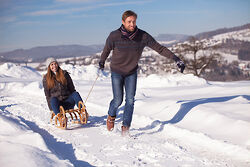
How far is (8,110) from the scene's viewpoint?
24.4 ft

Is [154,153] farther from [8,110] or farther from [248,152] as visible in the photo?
[8,110]

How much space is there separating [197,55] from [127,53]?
2446 cm

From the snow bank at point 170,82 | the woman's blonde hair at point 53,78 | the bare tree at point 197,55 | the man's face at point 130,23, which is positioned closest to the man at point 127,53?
the man's face at point 130,23

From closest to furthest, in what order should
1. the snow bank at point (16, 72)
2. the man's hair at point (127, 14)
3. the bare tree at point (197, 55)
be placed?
the man's hair at point (127, 14), the snow bank at point (16, 72), the bare tree at point (197, 55)

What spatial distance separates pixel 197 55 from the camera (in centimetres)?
2717

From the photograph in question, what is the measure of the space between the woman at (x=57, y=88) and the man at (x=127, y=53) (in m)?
1.51

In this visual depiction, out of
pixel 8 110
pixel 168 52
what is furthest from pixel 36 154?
pixel 8 110

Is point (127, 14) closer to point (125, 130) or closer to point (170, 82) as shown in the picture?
point (125, 130)

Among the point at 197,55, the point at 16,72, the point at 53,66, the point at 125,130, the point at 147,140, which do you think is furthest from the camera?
the point at 197,55

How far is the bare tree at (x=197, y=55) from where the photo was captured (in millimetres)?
26281

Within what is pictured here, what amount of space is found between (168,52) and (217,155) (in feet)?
6.09

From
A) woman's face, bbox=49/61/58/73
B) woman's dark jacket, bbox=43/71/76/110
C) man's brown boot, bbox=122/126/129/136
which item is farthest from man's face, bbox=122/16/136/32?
woman's dark jacket, bbox=43/71/76/110

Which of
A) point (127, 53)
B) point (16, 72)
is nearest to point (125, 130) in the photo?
point (127, 53)

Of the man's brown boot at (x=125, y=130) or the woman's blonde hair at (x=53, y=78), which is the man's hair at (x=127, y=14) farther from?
the woman's blonde hair at (x=53, y=78)
